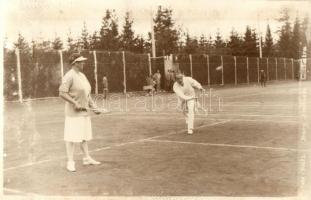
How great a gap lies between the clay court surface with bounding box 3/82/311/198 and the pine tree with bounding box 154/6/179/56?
68.7ft

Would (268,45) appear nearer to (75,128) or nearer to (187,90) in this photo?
(187,90)

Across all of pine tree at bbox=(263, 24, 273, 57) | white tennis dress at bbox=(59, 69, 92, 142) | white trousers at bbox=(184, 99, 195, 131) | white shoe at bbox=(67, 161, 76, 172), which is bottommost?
white shoe at bbox=(67, 161, 76, 172)

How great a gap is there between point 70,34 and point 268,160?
131ft

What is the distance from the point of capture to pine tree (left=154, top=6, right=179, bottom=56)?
3603 centimetres

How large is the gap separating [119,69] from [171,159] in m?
24.7

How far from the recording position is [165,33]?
1533 inches

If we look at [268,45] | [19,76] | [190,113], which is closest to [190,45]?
[268,45]

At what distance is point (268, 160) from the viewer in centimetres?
891

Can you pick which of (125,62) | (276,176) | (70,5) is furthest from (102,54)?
(276,176)

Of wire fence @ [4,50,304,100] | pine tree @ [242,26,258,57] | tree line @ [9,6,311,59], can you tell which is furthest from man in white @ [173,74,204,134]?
pine tree @ [242,26,258,57]

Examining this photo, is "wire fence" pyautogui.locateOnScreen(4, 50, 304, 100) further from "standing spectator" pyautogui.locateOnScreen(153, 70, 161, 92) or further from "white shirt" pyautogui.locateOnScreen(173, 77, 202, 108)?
"white shirt" pyautogui.locateOnScreen(173, 77, 202, 108)

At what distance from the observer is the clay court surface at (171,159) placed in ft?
23.2

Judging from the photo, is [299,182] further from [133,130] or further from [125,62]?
[125,62]

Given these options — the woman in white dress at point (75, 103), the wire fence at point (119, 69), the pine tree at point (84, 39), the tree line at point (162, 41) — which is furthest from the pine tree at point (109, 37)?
the woman in white dress at point (75, 103)
